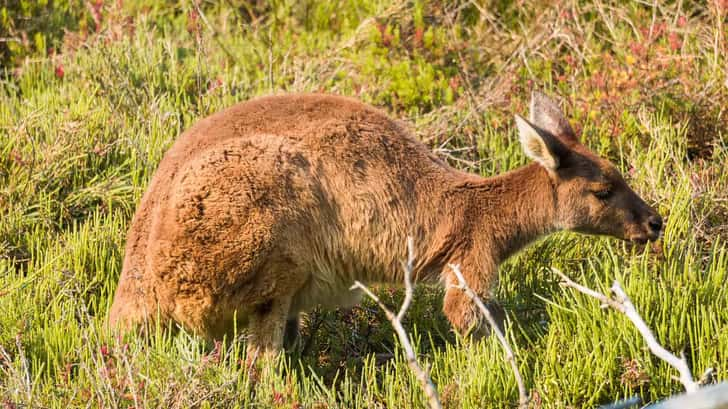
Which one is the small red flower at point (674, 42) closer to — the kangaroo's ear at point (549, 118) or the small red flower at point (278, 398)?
the kangaroo's ear at point (549, 118)

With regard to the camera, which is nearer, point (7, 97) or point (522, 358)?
point (522, 358)

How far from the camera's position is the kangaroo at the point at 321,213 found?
5.37 metres

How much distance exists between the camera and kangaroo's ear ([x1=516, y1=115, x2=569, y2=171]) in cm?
571

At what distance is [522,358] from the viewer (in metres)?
5.48

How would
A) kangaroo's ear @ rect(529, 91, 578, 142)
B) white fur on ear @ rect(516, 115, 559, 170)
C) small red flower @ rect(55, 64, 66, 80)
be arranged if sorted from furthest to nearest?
small red flower @ rect(55, 64, 66, 80) → kangaroo's ear @ rect(529, 91, 578, 142) → white fur on ear @ rect(516, 115, 559, 170)

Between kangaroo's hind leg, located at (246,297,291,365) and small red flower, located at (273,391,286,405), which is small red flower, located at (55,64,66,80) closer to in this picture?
kangaroo's hind leg, located at (246,297,291,365)

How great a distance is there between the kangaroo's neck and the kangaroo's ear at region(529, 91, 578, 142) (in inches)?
10.2

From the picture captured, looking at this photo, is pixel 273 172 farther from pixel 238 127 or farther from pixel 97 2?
pixel 97 2

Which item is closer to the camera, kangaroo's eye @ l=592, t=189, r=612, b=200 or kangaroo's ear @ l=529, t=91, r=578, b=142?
kangaroo's eye @ l=592, t=189, r=612, b=200

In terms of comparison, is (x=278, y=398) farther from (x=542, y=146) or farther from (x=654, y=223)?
(x=654, y=223)

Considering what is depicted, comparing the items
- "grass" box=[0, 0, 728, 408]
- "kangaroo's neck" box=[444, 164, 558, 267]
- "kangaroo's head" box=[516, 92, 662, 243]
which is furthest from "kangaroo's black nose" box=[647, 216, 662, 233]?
"kangaroo's neck" box=[444, 164, 558, 267]

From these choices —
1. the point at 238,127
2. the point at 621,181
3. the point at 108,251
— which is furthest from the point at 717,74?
the point at 108,251

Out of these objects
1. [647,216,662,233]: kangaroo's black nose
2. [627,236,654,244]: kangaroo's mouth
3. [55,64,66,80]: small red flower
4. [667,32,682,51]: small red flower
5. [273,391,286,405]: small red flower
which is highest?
[667,32,682,51]: small red flower

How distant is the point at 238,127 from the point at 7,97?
2738mm
